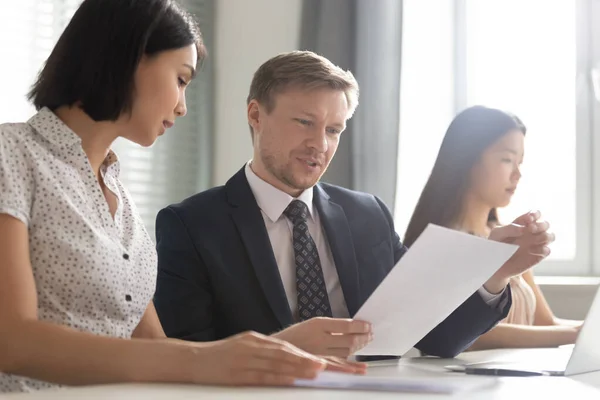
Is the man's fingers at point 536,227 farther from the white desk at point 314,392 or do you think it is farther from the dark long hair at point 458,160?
the dark long hair at point 458,160

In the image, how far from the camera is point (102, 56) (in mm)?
1384

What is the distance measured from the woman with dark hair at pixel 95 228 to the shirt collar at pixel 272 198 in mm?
481

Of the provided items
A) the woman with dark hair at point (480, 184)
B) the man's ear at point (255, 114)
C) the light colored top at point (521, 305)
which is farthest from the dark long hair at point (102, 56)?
the light colored top at point (521, 305)

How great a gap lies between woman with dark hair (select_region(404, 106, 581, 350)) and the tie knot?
0.84 meters

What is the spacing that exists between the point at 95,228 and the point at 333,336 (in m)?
0.44

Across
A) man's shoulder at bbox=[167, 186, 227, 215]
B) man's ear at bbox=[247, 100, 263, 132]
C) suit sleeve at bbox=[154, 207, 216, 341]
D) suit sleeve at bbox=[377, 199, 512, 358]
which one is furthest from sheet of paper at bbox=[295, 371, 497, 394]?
man's ear at bbox=[247, 100, 263, 132]

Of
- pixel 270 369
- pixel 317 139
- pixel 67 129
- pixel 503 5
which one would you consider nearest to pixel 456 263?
pixel 270 369

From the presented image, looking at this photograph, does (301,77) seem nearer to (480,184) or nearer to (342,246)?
(342,246)

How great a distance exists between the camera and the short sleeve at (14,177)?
1206 mm

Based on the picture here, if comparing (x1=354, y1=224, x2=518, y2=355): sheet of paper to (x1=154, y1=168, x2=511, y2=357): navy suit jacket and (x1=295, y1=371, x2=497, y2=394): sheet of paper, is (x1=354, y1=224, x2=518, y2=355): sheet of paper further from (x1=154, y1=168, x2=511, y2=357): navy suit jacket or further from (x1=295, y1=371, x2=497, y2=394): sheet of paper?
(x1=154, y1=168, x2=511, y2=357): navy suit jacket

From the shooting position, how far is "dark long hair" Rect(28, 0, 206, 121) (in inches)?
54.4

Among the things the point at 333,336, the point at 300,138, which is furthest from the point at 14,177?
the point at 300,138

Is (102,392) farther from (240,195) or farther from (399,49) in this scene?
(399,49)

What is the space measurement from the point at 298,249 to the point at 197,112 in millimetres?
1769
